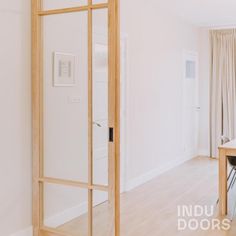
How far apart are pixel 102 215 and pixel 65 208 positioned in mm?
575

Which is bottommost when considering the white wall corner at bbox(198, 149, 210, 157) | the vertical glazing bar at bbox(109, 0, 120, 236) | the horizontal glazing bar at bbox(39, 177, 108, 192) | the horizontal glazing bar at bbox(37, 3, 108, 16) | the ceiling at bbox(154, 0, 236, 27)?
the white wall corner at bbox(198, 149, 210, 157)

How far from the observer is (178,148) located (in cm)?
700

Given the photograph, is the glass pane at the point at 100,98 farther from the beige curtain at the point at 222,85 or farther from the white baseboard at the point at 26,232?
the beige curtain at the point at 222,85

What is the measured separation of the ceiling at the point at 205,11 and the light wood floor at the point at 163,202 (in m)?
2.63

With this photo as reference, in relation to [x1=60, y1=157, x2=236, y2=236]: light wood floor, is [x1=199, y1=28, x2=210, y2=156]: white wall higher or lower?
higher

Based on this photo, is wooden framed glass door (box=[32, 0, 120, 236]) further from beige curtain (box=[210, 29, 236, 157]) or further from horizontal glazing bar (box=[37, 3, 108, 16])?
beige curtain (box=[210, 29, 236, 157])

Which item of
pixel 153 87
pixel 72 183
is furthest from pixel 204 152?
pixel 72 183

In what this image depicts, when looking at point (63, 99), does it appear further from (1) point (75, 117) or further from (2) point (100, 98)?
(2) point (100, 98)

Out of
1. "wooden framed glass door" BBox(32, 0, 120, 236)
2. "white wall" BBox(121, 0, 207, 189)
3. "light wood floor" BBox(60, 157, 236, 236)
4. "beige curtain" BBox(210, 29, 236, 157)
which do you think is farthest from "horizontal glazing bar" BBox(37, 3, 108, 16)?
"beige curtain" BBox(210, 29, 236, 157)

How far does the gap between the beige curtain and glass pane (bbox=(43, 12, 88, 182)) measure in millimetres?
4677

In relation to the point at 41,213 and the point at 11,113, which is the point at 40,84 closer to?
the point at 11,113

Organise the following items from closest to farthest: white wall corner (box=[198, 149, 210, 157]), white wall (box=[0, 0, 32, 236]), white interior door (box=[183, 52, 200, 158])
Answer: white wall (box=[0, 0, 32, 236]) → white interior door (box=[183, 52, 200, 158]) → white wall corner (box=[198, 149, 210, 157])

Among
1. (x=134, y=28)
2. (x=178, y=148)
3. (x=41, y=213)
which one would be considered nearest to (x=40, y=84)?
(x=41, y=213)

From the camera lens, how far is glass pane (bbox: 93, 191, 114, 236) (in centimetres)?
314
